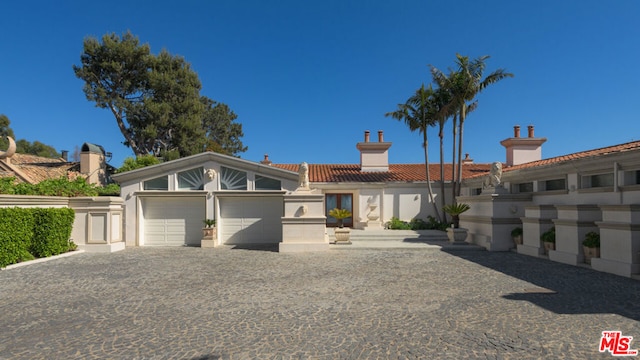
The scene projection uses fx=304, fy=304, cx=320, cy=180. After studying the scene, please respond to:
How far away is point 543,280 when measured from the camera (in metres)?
7.54

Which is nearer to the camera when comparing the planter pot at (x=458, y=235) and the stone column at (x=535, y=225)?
the stone column at (x=535, y=225)

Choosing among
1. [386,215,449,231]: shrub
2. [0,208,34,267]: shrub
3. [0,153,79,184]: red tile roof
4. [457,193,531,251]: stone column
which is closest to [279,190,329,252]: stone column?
[386,215,449,231]: shrub

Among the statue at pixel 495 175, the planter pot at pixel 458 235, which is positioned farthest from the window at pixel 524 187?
the planter pot at pixel 458 235

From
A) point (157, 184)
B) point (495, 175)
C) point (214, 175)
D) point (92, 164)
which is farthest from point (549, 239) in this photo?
point (92, 164)

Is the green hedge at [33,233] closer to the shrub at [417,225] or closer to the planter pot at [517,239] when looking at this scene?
the shrub at [417,225]

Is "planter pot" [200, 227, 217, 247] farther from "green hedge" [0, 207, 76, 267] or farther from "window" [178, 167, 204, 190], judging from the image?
"green hedge" [0, 207, 76, 267]

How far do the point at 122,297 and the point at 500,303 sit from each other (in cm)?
760

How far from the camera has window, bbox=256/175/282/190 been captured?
1455cm

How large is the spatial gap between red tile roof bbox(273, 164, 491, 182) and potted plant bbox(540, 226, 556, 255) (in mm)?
8445

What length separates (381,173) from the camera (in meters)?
20.0

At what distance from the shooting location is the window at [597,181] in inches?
358


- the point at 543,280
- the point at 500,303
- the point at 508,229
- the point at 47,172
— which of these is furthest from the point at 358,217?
the point at 47,172

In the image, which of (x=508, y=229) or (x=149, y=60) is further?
(x=149, y=60)

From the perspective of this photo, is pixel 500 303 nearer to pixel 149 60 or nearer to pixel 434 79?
pixel 434 79
